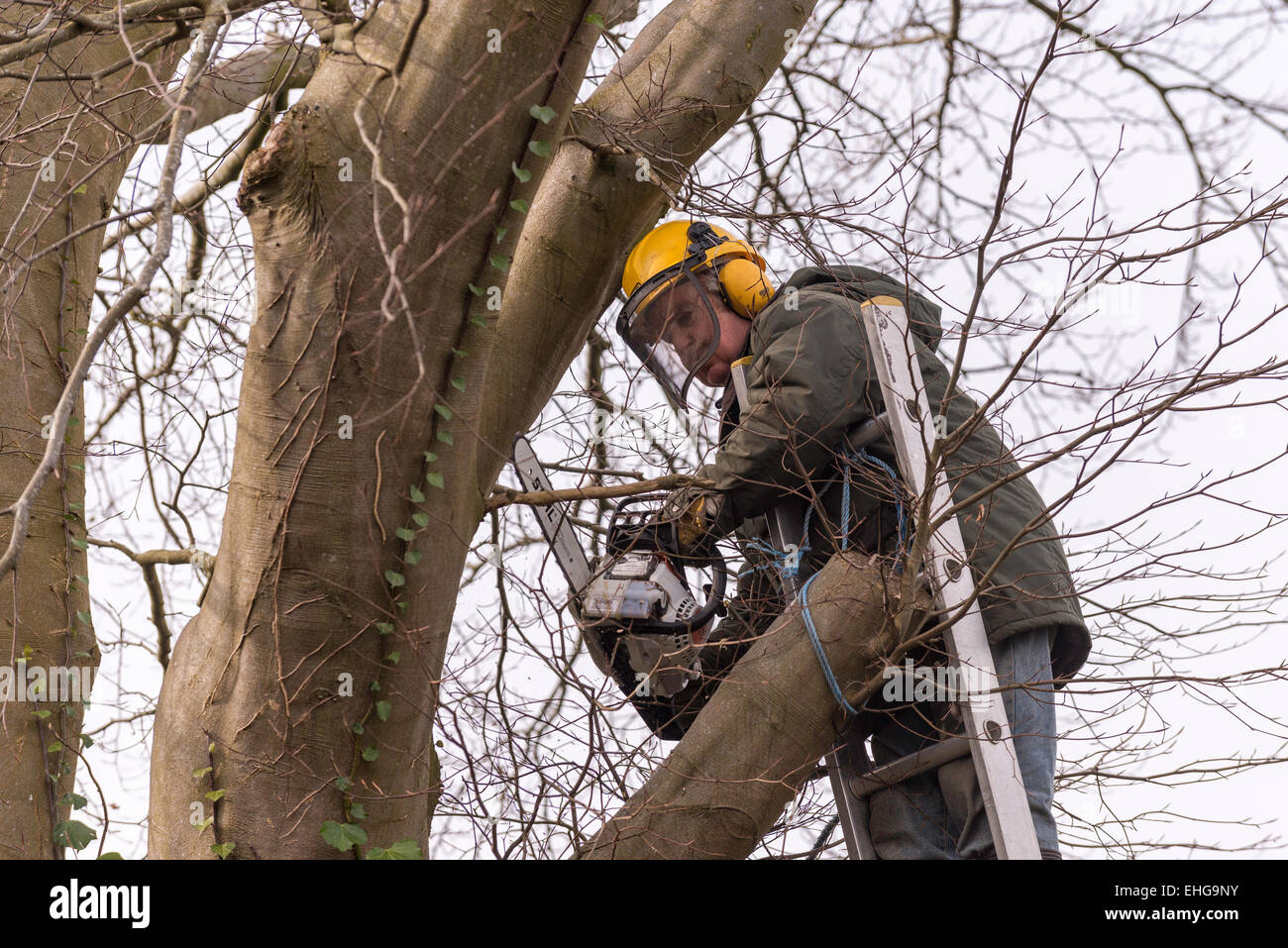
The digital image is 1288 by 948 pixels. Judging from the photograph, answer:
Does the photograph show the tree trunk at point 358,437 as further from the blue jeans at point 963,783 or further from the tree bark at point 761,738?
the blue jeans at point 963,783

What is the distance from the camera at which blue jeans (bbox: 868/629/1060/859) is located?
3.11 m

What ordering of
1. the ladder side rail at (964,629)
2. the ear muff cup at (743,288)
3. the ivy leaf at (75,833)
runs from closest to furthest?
the ladder side rail at (964,629), the ivy leaf at (75,833), the ear muff cup at (743,288)

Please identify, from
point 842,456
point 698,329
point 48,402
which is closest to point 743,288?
point 698,329

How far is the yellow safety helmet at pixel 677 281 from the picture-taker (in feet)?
13.0

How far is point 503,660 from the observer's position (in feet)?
16.0

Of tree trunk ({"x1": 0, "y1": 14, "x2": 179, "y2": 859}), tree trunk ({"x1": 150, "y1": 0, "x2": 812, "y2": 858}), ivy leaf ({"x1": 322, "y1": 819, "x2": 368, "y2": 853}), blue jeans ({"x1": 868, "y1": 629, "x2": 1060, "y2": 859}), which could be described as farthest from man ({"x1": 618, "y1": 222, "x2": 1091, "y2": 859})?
tree trunk ({"x1": 0, "y1": 14, "x2": 179, "y2": 859})

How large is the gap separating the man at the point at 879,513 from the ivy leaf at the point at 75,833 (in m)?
1.86

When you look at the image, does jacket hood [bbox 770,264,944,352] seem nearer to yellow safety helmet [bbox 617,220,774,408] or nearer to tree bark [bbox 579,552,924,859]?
yellow safety helmet [bbox 617,220,774,408]

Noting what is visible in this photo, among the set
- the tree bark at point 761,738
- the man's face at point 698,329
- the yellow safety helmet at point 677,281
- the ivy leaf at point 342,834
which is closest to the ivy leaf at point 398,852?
the ivy leaf at point 342,834

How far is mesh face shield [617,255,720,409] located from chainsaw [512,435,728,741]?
515 millimetres

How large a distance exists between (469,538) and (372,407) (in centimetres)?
55

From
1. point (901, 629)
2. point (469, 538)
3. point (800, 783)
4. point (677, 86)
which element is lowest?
point (800, 783)
